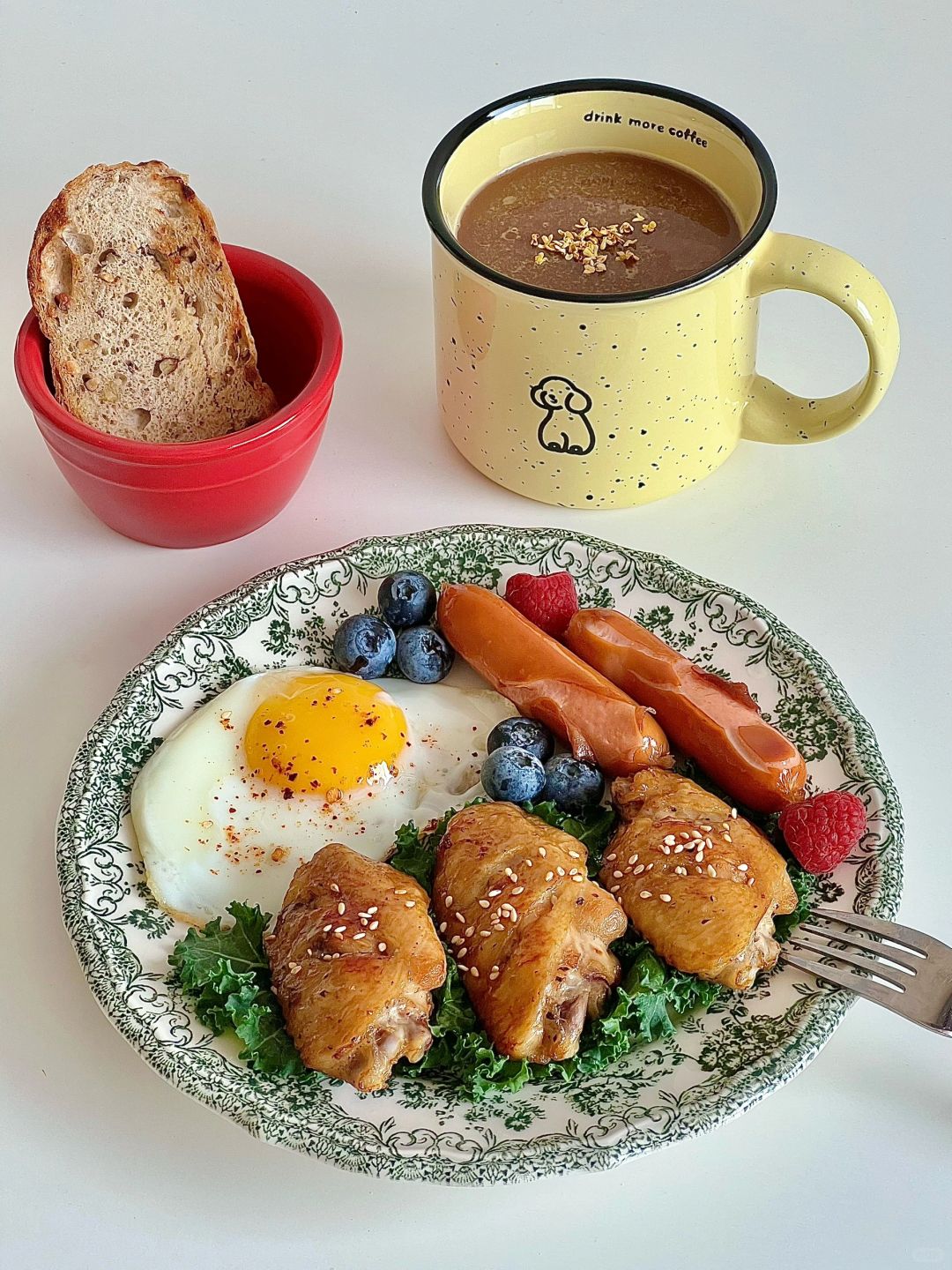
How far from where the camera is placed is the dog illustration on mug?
2828 mm

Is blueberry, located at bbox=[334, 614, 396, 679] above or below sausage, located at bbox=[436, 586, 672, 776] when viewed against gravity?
below

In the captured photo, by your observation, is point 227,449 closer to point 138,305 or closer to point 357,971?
point 138,305

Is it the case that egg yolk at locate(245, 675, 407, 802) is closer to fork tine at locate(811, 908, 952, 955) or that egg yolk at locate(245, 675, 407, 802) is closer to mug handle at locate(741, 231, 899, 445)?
fork tine at locate(811, 908, 952, 955)

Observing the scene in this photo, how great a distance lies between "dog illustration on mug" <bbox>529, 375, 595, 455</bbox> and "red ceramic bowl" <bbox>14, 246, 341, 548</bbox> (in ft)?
1.54

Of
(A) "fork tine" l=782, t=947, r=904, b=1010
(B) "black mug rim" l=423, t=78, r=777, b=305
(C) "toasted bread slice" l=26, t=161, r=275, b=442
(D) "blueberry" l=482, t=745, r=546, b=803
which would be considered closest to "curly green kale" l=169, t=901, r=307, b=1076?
(D) "blueberry" l=482, t=745, r=546, b=803

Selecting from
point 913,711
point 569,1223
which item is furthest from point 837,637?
point 569,1223

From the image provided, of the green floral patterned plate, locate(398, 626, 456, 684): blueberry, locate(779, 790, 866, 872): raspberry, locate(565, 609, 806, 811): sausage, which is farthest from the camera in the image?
locate(398, 626, 456, 684): blueberry

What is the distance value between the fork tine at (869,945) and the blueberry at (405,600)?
99 cm

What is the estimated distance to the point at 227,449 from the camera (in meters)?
2.78

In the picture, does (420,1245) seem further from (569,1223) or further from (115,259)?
(115,259)

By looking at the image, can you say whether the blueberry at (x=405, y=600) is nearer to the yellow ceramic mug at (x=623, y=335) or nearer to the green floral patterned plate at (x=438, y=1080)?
the green floral patterned plate at (x=438, y=1080)

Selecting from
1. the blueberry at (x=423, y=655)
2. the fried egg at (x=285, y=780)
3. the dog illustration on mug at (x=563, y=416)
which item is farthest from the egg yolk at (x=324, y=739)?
the dog illustration on mug at (x=563, y=416)

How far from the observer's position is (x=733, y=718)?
2541mm

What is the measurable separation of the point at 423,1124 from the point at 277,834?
0.64 m
